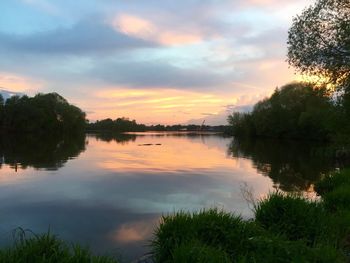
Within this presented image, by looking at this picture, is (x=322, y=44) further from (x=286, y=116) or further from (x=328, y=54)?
(x=286, y=116)

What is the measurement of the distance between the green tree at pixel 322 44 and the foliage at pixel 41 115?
114699mm

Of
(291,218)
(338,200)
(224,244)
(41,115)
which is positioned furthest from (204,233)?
(41,115)

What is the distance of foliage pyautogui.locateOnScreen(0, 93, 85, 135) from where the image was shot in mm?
128750

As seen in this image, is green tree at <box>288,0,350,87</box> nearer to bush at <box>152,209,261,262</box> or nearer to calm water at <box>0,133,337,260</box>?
calm water at <box>0,133,337,260</box>

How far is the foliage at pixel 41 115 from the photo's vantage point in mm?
128750

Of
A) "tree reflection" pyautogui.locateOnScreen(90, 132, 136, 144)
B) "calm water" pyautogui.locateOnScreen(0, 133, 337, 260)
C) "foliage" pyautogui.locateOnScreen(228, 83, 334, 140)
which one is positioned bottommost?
"calm water" pyautogui.locateOnScreen(0, 133, 337, 260)

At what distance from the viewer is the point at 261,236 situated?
758cm

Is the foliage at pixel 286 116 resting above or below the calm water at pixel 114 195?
above

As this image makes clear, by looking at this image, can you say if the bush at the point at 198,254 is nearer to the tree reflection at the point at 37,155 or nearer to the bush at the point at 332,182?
the bush at the point at 332,182

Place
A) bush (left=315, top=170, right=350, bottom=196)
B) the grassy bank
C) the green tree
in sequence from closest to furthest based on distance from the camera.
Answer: the grassy bank
bush (left=315, top=170, right=350, bottom=196)
the green tree

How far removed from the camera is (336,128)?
2683cm

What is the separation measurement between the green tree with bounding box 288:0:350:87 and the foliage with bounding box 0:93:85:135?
114699mm

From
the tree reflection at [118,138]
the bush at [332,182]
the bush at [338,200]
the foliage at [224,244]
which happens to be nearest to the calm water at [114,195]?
the bush at [332,182]

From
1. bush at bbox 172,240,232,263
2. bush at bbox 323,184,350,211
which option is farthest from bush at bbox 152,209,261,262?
bush at bbox 323,184,350,211
